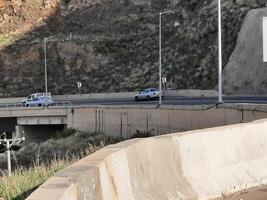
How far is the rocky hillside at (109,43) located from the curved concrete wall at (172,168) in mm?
49942

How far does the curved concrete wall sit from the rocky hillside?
164 feet

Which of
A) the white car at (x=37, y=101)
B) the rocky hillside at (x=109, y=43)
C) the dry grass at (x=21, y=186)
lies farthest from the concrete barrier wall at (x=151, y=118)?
the rocky hillside at (x=109, y=43)

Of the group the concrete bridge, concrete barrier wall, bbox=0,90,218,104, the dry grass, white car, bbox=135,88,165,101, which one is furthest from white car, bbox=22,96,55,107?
the dry grass

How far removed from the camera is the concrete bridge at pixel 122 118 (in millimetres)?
27634

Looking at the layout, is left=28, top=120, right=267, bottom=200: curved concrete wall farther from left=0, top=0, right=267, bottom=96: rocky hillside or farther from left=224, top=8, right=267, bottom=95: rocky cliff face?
left=0, top=0, right=267, bottom=96: rocky hillside

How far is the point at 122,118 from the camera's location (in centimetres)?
4209

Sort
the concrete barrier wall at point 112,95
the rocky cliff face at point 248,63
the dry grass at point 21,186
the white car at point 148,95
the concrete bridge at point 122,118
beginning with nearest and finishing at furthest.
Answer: the dry grass at point 21,186, the concrete bridge at point 122,118, the rocky cliff face at point 248,63, the concrete barrier wall at point 112,95, the white car at point 148,95

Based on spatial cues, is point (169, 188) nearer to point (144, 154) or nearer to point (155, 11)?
point (144, 154)

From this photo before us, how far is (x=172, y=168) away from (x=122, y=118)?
3306 cm

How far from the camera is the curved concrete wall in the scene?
646 cm

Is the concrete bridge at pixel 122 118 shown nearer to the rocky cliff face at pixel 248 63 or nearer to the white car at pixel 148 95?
the white car at pixel 148 95

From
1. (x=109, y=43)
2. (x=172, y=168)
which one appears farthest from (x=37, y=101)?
(x=172, y=168)

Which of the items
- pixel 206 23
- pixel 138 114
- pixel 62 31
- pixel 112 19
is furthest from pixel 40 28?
pixel 138 114

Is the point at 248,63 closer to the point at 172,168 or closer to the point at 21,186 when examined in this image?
the point at 172,168
